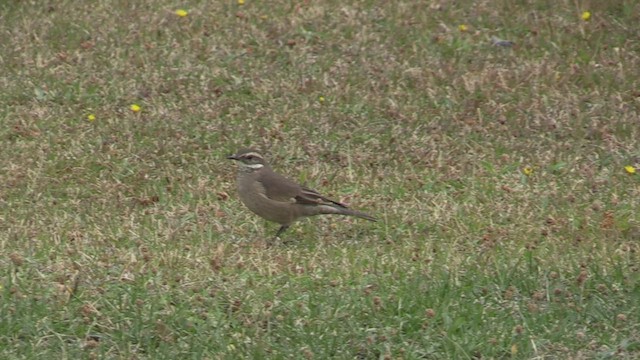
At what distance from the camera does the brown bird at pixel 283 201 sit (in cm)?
793

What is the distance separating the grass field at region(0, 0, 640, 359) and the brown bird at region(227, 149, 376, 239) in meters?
0.15

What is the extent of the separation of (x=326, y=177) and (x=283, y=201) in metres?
1.04

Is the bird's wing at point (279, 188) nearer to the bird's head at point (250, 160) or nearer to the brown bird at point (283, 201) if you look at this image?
the brown bird at point (283, 201)

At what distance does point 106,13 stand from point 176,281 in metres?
5.16

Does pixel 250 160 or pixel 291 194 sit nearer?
pixel 291 194

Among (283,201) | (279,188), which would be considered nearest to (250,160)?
(279,188)

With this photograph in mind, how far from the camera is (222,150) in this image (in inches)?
367

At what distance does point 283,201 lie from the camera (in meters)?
7.92

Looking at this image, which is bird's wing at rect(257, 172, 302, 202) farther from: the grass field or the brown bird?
the grass field

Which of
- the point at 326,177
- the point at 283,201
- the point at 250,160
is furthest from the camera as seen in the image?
the point at 326,177

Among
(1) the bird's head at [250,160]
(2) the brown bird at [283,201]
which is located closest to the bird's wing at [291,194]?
(2) the brown bird at [283,201]

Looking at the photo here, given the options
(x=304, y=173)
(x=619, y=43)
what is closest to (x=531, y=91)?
(x=619, y=43)

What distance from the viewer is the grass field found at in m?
6.36

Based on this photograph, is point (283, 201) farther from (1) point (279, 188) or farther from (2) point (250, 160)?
(2) point (250, 160)
